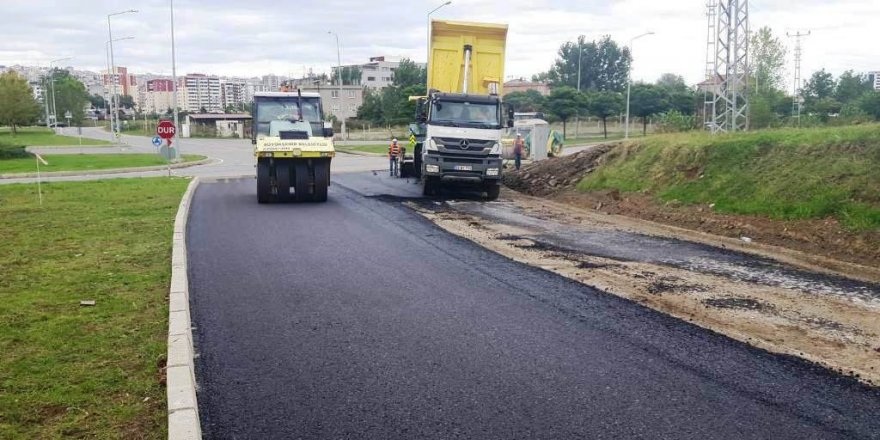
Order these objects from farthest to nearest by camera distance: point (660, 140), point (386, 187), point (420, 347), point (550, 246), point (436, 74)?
point (386, 187), point (436, 74), point (660, 140), point (550, 246), point (420, 347)

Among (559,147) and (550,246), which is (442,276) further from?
(559,147)

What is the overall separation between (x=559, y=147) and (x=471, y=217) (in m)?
25.7

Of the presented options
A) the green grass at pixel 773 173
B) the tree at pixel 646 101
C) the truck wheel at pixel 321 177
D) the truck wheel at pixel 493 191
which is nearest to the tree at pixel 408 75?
the tree at pixel 646 101

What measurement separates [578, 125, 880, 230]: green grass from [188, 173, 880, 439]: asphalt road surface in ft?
19.3

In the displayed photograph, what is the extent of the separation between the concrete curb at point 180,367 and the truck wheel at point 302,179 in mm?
9043

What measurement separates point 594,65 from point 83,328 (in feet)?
365

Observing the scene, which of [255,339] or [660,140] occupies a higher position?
[660,140]

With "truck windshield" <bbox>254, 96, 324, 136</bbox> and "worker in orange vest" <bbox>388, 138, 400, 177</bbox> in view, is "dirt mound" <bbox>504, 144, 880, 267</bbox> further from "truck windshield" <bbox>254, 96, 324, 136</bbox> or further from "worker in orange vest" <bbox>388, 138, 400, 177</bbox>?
"truck windshield" <bbox>254, 96, 324, 136</bbox>

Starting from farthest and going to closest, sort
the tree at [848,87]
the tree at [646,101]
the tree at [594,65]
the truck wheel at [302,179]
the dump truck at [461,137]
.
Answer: the tree at [594,65], the tree at [646,101], the tree at [848,87], the dump truck at [461,137], the truck wheel at [302,179]

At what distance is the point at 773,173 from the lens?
14.1 metres

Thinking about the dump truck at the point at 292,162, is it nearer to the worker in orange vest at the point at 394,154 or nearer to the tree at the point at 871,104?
the worker in orange vest at the point at 394,154

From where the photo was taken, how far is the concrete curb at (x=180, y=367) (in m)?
4.56

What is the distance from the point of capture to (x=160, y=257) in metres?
10.4

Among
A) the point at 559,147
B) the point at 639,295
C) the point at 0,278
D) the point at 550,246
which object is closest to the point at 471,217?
the point at 550,246
